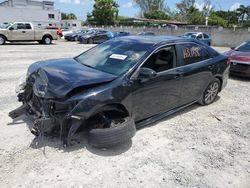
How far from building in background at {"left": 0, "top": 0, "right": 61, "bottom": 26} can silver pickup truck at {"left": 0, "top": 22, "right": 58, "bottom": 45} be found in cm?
4018

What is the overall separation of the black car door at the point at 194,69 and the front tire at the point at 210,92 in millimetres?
210

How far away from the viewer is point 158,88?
14.5 feet

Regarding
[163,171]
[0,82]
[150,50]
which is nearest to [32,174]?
[163,171]

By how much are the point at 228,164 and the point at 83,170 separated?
6.64 feet

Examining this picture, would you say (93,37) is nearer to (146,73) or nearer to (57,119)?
(146,73)

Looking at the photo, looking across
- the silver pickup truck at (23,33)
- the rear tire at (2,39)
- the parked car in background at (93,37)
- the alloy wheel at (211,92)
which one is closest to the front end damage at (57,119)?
the alloy wheel at (211,92)

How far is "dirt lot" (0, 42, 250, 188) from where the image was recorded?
322cm

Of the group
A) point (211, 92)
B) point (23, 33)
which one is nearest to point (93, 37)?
point (23, 33)

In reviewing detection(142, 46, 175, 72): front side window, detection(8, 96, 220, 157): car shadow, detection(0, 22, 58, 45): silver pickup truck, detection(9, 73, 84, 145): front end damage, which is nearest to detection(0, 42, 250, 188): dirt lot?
detection(8, 96, 220, 157): car shadow

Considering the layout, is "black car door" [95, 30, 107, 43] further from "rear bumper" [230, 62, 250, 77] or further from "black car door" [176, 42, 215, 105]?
"black car door" [176, 42, 215, 105]

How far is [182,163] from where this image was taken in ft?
12.1

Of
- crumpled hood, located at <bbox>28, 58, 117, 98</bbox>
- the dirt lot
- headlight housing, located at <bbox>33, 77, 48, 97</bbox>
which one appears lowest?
the dirt lot

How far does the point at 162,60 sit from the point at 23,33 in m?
19.0

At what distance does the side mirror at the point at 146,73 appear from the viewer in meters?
3.99
